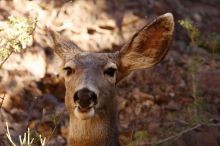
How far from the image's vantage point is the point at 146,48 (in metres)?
6.54

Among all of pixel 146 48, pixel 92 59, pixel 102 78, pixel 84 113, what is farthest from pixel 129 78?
pixel 84 113

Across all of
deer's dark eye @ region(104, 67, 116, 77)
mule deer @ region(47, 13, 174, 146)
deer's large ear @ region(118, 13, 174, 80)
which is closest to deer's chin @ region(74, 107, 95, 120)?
mule deer @ region(47, 13, 174, 146)

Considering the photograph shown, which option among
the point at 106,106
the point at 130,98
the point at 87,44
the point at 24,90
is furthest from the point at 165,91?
the point at 106,106

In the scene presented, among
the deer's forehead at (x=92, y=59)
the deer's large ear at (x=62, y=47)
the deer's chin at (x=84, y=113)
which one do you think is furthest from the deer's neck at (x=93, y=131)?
the deer's large ear at (x=62, y=47)

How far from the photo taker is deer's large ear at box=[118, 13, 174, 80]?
20.6 ft

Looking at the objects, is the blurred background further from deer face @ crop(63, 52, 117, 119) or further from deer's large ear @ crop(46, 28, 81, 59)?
deer face @ crop(63, 52, 117, 119)

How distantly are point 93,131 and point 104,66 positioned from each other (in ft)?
2.18

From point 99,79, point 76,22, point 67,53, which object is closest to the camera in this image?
point 99,79

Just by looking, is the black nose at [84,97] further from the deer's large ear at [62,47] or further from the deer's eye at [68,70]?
the deer's large ear at [62,47]

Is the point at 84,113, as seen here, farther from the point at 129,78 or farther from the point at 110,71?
the point at 129,78

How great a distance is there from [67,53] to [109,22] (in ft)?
13.1

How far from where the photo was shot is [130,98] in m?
9.85

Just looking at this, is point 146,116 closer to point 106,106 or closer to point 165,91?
point 165,91

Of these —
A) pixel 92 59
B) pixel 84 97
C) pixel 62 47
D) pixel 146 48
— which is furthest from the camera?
pixel 62 47
